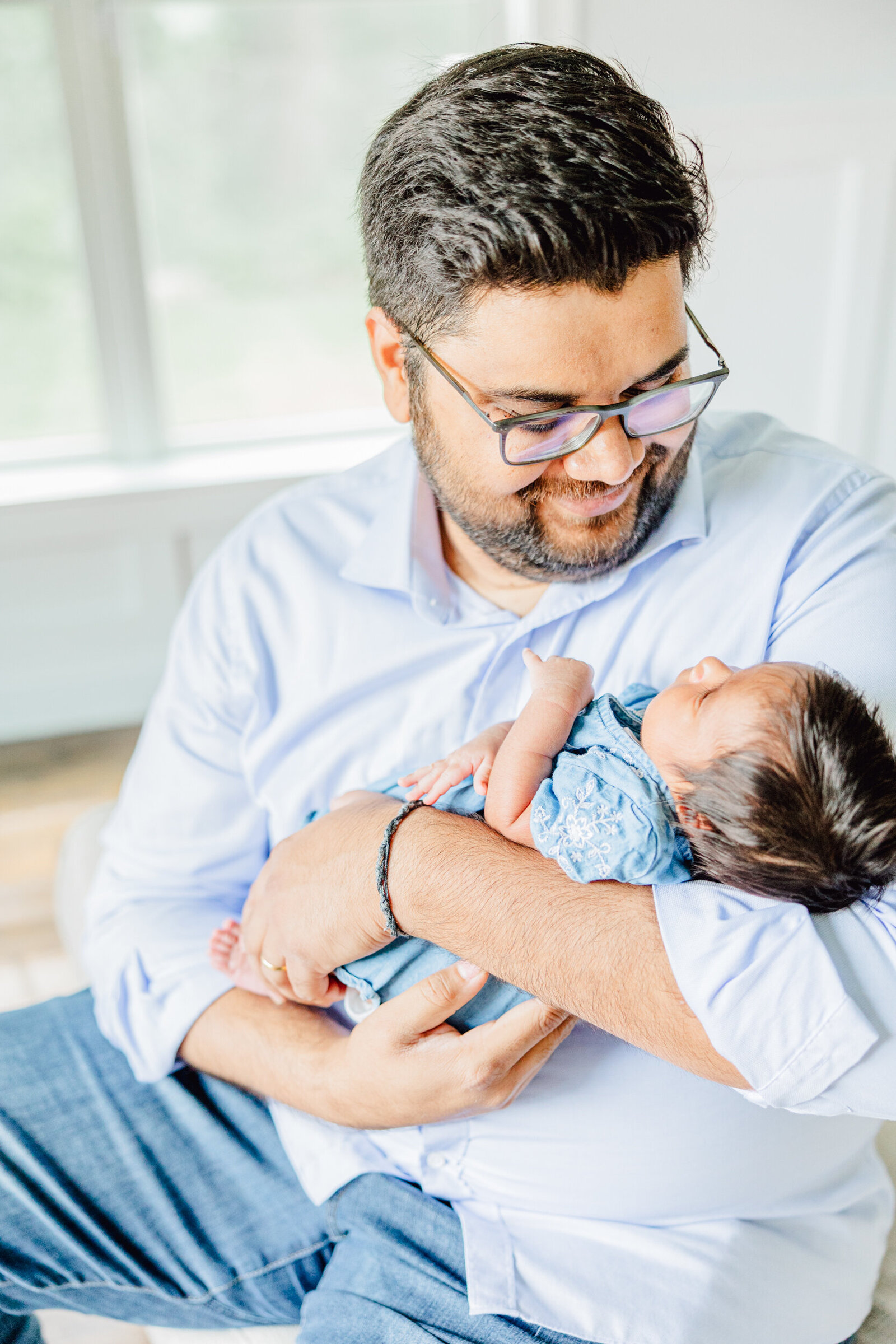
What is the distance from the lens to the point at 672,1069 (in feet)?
3.74

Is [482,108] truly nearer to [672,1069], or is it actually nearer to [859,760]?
[859,760]

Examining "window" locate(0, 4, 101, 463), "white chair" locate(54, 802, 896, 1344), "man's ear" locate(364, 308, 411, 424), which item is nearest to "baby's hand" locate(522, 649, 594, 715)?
"man's ear" locate(364, 308, 411, 424)

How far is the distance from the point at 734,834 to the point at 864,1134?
543mm

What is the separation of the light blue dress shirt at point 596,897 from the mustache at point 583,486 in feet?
0.33

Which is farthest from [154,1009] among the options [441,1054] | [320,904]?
[441,1054]

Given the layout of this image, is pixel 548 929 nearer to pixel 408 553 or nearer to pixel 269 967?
pixel 269 967

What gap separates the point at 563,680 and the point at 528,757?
11 centimetres

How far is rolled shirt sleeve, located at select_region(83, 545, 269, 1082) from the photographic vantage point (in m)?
1.46

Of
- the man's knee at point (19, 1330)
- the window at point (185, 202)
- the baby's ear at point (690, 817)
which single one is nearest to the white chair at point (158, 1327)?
the man's knee at point (19, 1330)

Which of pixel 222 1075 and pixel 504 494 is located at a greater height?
pixel 504 494

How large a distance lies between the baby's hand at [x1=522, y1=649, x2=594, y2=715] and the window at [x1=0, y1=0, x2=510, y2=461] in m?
2.13

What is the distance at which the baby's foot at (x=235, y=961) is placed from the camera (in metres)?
1.38

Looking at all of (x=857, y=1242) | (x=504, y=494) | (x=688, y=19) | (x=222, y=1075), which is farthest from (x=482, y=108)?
(x=688, y=19)

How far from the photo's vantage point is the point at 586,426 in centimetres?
116
